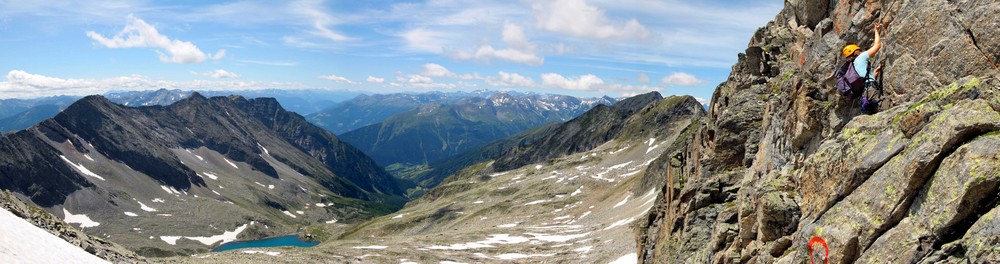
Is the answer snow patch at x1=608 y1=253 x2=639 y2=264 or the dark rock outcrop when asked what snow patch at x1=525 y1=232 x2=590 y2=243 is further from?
the dark rock outcrop

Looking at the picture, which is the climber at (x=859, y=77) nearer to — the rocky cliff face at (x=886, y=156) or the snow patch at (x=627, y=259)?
the rocky cliff face at (x=886, y=156)

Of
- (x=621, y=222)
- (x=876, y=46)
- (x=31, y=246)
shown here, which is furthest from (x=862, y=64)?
(x=621, y=222)

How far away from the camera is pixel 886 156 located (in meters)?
16.6

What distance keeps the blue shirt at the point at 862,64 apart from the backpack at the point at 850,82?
0.76ft

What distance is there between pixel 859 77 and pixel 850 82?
0.34m

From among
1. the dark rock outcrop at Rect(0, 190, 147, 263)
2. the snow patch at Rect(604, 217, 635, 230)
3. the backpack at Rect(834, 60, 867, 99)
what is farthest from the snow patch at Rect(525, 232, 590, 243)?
the backpack at Rect(834, 60, 867, 99)

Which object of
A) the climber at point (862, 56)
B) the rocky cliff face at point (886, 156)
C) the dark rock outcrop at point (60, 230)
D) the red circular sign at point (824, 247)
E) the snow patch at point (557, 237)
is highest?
the climber at point (862, 56)

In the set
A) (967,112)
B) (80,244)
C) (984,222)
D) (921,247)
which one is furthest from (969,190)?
(80,244)

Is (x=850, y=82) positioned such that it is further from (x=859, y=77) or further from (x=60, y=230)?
(x=60, y=230)

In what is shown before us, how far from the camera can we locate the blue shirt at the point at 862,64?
19844 millimetres

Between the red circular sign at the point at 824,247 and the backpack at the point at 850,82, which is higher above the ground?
A: the backpack at the point at 850,82

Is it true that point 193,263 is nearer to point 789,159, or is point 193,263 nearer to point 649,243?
point 649,243

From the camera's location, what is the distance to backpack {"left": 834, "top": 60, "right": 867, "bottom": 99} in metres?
20.6

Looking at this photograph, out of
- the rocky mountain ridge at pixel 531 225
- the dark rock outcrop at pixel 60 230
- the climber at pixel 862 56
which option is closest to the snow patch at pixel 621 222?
the rocky mountain ridge at pixel 531 225
